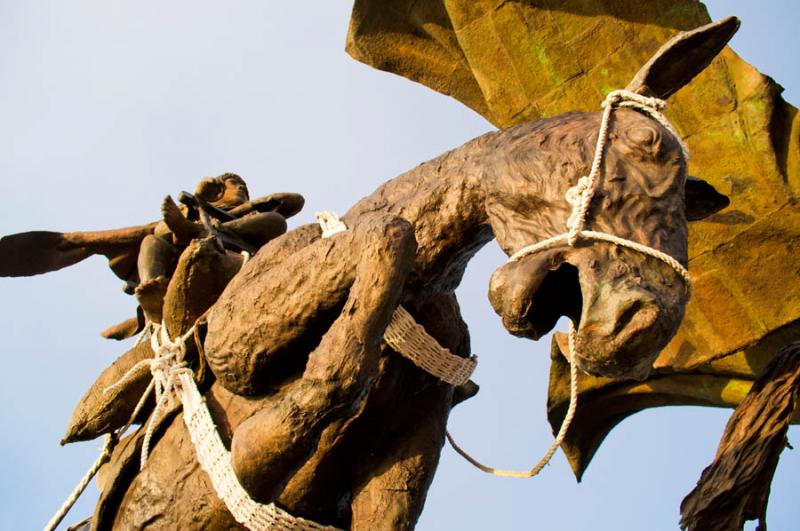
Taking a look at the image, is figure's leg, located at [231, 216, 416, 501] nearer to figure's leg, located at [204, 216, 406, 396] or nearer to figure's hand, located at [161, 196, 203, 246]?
figure's leg, located at [204, 216, 406, 396]

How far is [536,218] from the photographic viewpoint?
2393 millimetres

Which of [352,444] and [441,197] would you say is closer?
[441,197]

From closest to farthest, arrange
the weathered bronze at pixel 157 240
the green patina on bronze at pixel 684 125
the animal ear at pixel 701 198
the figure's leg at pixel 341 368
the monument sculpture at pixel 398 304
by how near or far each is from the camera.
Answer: the monument sculpture at pixel 398 304
the figure's leg at pixel 341 368
the animal ear at pixel 701 198
the weathered bronze at pixel 157 240
the green patina on bronze at pixel 684 125

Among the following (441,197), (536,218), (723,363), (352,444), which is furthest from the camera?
(723,363)

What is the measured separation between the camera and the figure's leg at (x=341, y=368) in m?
2.38

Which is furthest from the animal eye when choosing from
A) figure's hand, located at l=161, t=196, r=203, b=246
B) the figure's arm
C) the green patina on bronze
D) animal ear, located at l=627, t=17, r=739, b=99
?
the figure's arm

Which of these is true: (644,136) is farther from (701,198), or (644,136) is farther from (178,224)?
(178,224)

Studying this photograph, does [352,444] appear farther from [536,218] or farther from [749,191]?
[749,191]

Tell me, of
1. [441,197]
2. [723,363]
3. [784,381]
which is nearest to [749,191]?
[723,363]

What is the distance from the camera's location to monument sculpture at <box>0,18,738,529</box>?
86.1 inches

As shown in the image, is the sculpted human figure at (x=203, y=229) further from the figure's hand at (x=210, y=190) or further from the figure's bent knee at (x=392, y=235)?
the figure's bent knee at (x=392, y=235)

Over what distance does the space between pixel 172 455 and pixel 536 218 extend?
132 cm

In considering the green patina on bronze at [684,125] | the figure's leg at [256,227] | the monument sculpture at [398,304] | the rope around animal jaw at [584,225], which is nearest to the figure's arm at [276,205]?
the figure's leg at [256,227]

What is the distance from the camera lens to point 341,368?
2365 mm
